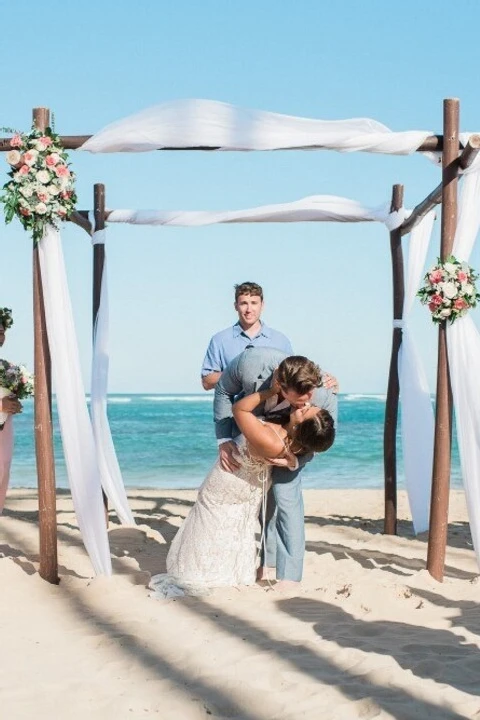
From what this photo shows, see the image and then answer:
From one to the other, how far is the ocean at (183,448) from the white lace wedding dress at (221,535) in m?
11.4

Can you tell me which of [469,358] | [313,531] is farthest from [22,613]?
[313,531]

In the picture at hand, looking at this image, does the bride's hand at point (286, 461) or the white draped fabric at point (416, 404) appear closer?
the bride's hand at point (286, 461)

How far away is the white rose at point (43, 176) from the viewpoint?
18.0 feet

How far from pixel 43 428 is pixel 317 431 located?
65.2 inches

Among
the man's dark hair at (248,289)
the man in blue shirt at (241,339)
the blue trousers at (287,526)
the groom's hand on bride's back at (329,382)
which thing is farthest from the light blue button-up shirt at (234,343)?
the blue trousers at (287,526)

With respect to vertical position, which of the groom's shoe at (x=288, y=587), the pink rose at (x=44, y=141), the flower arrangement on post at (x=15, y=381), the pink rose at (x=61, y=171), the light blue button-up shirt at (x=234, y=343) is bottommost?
the groom's shoe at (x=288, y=587)

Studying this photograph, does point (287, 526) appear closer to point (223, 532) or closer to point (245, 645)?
point (223, 532)

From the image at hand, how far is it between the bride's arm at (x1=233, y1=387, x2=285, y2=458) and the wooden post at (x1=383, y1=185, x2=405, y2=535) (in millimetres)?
2914

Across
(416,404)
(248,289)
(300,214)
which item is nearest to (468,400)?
(248,289)

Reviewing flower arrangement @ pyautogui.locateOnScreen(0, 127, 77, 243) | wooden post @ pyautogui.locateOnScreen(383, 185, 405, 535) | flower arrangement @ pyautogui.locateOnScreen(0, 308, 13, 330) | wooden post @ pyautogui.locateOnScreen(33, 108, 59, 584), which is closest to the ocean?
wooden post @ pyautogui.locateOnScreen(383, 185, 405, 535)

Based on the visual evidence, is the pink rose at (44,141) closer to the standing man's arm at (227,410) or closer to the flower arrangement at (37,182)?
the flower arrangement at (37,182)

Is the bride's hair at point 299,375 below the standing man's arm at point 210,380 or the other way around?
the other way around

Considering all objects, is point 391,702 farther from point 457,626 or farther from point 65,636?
point 65,636

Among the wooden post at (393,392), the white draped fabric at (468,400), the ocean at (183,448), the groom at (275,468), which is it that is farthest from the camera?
the ocean at (183,448)
